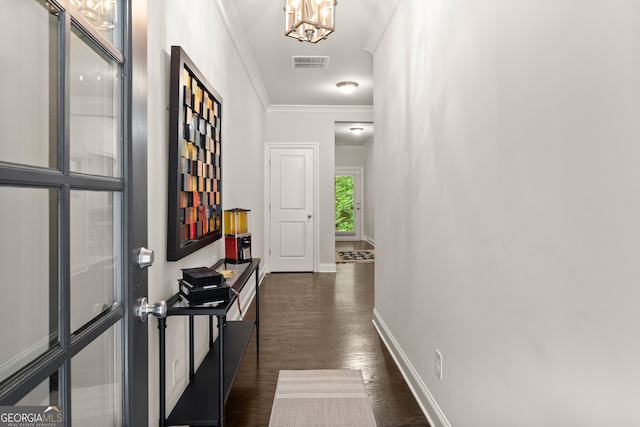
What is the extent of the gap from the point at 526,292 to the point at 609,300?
34 centimetres

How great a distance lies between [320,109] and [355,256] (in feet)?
10.5

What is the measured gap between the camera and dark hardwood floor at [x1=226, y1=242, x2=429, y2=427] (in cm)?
221

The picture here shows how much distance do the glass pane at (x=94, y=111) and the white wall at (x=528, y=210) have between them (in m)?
1.15

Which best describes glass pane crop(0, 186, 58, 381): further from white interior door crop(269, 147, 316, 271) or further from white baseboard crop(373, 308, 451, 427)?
white interior door crop(269, 147, 316, 271)

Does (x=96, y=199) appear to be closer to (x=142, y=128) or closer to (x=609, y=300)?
(x=142, y=128)

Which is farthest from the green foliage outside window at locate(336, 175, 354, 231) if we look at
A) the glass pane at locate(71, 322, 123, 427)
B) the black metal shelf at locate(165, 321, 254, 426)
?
the glass pane at locate(71, 322, 123, 427)

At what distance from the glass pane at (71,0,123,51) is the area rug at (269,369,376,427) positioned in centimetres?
191

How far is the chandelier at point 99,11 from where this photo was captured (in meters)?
0.82

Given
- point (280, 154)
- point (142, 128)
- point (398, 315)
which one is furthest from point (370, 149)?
point (142, 128)

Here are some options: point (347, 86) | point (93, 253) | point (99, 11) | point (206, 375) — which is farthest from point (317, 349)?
point (347, 86)

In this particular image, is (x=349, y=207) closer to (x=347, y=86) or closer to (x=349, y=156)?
(x=349, y=156)

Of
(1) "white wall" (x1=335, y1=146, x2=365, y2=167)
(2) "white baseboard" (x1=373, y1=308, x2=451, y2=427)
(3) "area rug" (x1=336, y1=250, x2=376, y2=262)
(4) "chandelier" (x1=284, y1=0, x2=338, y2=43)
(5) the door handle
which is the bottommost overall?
(2) "white baseboard" (x1=373, y1=308, x2=451, y2=427)

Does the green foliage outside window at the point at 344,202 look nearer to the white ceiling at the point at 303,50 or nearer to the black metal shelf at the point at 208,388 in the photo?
the white ceiling at the point at 303,50

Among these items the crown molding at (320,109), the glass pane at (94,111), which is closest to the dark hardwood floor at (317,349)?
the glass pane at (94,111)
